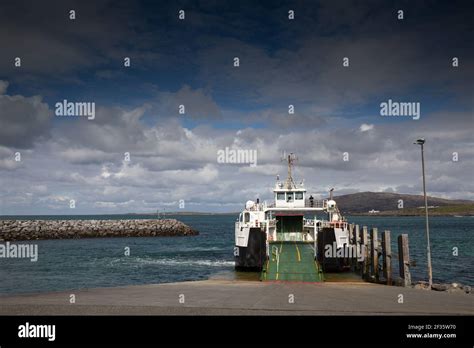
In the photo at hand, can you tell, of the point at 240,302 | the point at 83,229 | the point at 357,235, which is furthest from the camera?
the point at 83,229

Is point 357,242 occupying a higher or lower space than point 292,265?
higher

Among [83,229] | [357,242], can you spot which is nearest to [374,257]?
[357,242]

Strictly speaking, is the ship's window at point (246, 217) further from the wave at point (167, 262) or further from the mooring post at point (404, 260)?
A: the mooring post at point (404, 260)

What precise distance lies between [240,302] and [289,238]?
27.2 meters

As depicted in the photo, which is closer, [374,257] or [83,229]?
[374,257]

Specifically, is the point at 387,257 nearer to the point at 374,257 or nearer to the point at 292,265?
the point at 374,257

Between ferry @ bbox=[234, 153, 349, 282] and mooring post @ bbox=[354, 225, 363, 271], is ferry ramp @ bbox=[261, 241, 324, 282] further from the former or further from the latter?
mooring post @ bbox=[354, 225, 363, 271]

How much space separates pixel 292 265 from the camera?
3064cm

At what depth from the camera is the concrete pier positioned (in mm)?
13593

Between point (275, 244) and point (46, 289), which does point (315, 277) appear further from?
point (46, 289)

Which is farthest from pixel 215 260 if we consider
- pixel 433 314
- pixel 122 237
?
pixel 122 237

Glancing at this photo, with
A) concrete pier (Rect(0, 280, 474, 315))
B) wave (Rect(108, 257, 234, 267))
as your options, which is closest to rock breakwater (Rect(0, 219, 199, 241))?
wave (Rect(108, 257, 234, 267))

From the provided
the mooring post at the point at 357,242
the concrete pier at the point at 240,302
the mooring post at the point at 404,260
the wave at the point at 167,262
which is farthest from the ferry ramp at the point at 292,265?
the wave at the point at 167,262

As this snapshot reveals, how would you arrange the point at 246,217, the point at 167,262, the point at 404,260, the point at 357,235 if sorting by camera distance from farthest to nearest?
the point at 167,262
the point at 246,217
the point at 357,235
the point at 404,260
